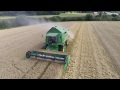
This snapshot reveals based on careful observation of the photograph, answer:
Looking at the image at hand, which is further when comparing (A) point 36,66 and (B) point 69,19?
(B) point 69,19

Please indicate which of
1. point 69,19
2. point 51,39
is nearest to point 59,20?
point 69,19

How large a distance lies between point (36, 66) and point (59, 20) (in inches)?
1542

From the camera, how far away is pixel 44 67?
7.99 meters

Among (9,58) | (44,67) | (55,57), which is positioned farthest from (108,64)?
(9,58)
